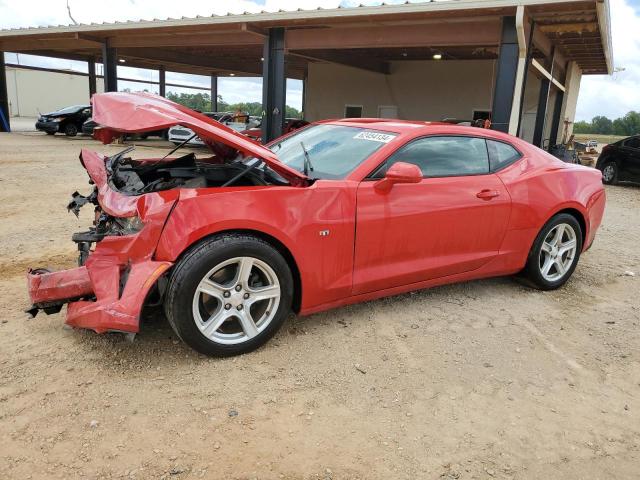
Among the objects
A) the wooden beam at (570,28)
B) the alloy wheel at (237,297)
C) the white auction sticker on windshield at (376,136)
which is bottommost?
the alloy wheel at (237,297)

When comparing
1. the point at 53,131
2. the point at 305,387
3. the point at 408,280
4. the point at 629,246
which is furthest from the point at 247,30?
the point at 53,131

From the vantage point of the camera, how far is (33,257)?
15.5 ft

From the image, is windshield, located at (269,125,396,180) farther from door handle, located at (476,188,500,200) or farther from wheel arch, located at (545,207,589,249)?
wheel arch, located at (545,207,589,249)

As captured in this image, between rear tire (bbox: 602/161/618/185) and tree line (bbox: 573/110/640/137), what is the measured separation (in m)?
58.9

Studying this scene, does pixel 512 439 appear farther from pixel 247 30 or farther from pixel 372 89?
pixel 372 89

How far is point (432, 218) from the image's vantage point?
11.9 ft

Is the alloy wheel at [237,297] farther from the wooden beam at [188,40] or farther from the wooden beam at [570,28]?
the wooden beam at [188,40]

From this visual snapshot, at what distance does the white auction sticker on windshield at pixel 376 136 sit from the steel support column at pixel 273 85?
948cm

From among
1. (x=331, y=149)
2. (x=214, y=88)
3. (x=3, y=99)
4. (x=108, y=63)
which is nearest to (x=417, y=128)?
(x=331, y=149)

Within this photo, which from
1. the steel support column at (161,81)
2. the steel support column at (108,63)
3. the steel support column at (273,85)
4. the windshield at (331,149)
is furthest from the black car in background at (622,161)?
the steel support column at (161,81)

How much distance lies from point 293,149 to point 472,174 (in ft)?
4.67

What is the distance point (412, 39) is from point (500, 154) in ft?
25.6

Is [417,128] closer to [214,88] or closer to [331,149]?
[331,149]

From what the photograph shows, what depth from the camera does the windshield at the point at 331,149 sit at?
3.57 m
